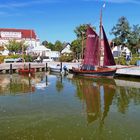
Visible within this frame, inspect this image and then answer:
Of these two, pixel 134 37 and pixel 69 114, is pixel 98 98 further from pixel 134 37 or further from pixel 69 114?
pixel 134 37

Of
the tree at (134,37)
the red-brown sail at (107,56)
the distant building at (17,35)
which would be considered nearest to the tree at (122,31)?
the tree at (134,37)

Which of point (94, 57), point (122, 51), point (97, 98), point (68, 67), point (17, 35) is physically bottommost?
point (97, 98)

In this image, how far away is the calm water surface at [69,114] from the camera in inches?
781

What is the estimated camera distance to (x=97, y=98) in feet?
111

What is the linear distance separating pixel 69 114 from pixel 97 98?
898cm

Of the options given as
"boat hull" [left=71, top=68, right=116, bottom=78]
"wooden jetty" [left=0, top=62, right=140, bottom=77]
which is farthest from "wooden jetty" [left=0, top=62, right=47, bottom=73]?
"boat hull" [left=71, top=68, right=116, bottom=78]

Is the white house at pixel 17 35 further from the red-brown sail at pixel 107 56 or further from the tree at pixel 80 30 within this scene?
the red-brown sail at pixel 107 56

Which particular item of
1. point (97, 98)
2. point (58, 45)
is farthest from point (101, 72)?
point (58, 45)

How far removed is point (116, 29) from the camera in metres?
83.4

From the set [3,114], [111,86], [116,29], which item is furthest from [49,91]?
[116,29]

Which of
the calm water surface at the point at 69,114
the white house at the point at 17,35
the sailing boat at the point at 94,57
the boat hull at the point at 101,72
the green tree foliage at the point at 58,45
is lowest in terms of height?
the calm water surface at the point at 69,114

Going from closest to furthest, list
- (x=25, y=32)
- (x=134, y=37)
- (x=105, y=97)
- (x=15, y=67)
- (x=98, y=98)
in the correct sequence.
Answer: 1. (x=98, y=98)
2. (x=105, y=97)
3. (x=15, y=67)
4. (x=134, y=37)
5. (x=25, y=32)

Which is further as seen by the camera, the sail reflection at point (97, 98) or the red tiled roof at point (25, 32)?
the red tiled roof at point (25, 32)

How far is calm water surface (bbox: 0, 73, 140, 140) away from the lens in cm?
1984
